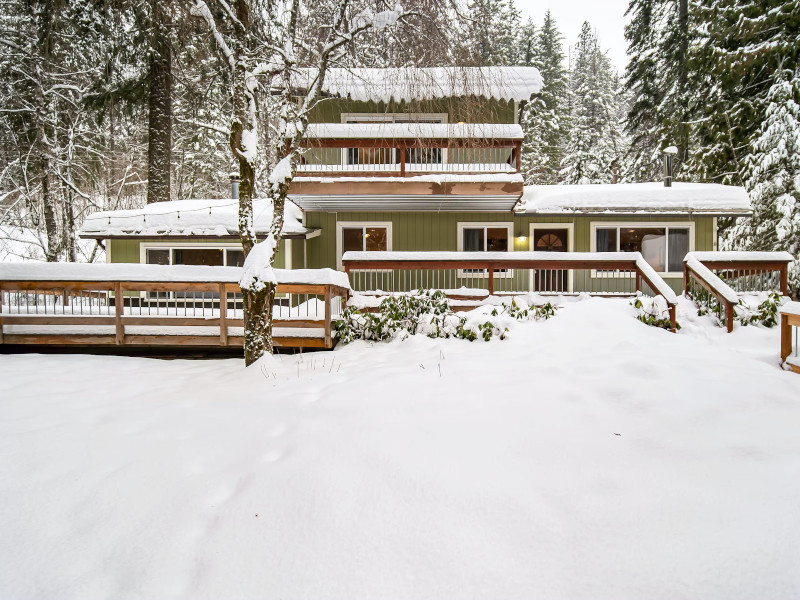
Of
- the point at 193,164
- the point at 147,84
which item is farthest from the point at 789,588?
the point at 193,164

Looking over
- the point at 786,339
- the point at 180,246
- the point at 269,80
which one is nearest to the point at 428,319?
the point at 269,80

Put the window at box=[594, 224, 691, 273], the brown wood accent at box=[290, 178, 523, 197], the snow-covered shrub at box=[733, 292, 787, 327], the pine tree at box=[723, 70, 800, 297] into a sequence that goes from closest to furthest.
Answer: the snow-covered shrub at box=[733, 292, 787, 327]
the brown wood accent at box=[290, 178, 523, 197]
the pine tree at box=[723, 70, 800, 297]
the window at box=[594, 224, 691, 273]

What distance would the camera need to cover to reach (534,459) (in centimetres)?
283

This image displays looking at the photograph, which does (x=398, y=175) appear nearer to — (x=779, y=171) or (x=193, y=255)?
(x=193, y=255)

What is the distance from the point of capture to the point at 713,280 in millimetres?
7012

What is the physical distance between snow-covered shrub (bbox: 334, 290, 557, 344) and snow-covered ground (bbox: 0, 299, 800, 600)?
6.05 ft

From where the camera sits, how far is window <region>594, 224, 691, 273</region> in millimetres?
12383

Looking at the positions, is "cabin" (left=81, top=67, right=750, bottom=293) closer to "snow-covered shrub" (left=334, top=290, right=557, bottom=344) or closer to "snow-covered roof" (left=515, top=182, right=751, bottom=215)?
"snow-covered roof" (left=515, top=182, right=751, bottom=215)

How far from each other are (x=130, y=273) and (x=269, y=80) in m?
3.61

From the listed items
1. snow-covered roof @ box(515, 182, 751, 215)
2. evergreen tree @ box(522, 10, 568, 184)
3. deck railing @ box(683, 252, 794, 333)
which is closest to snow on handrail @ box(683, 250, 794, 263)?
deck railing @ box(683, 252, 794, 333)

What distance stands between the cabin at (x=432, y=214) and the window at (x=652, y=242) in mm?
30

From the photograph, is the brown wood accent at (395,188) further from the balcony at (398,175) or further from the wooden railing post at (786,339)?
the wooden railing post at (786,339)

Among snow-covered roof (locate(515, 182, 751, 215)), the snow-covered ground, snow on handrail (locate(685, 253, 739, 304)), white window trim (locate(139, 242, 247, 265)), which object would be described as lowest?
the snow-covered ground

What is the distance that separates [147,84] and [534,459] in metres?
15.9
